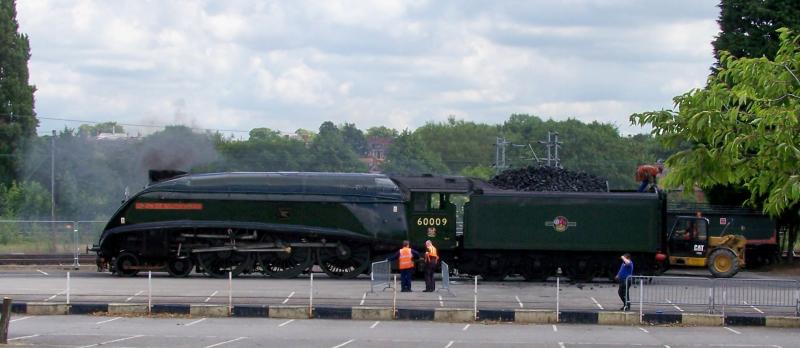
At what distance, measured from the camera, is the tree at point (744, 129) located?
14.7 meters

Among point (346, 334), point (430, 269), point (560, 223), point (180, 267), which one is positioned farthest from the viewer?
point (180, 267)

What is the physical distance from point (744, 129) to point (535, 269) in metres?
17.7

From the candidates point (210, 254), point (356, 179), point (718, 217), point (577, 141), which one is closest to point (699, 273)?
point (718, 217)

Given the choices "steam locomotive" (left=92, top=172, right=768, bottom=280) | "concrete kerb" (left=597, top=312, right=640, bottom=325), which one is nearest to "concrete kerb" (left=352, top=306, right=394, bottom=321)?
"concrete kerb" (left=597, top=312, right=640, bottom=325)

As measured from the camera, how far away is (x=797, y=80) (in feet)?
49.7

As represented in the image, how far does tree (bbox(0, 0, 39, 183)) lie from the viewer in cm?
6025

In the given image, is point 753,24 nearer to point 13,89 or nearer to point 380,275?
point 380,275

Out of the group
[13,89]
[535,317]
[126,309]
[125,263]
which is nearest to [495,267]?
[535,317]

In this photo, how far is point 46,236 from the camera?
1687 inches

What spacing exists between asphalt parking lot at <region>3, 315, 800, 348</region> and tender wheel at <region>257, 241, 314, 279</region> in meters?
9.37

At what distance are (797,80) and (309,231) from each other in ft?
61.3

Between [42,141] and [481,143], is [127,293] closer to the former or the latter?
[42,141]

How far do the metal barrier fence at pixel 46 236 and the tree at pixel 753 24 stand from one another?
24.9 metres

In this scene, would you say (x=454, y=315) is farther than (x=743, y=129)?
Result: Yes
